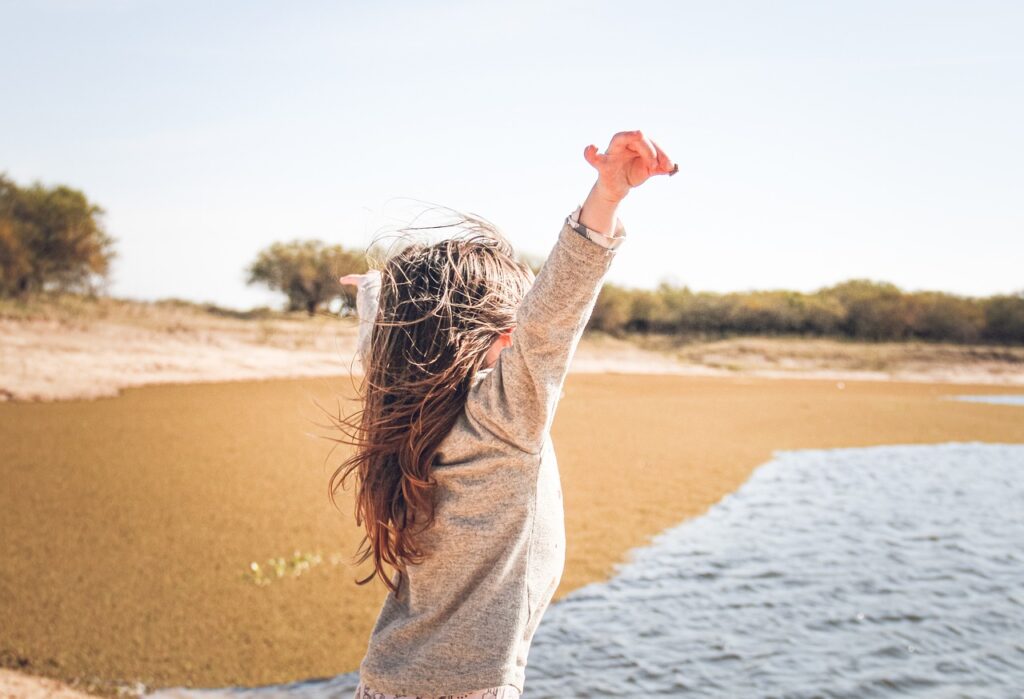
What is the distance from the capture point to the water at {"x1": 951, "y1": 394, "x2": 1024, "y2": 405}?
2384 centimetres

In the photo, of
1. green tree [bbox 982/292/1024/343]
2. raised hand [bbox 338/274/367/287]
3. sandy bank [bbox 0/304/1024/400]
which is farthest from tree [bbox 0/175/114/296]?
green tree [bbox 982/292/1024/343]

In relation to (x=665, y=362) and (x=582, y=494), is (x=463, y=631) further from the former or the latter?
(x=665, y=362)

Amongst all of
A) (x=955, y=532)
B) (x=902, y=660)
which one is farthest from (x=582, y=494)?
(x=902, y=660)

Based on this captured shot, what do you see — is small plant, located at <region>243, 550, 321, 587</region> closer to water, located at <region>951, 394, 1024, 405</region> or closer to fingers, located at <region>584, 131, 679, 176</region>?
fingers, located at <region>584, 131, 679, 176</region>

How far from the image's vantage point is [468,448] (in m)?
1.31

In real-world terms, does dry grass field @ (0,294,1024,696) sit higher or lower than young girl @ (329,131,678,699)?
lower

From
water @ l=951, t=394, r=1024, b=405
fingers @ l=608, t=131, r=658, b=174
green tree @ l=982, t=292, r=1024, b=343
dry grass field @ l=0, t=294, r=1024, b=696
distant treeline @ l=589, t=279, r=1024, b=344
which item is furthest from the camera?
distant treeline @ l=589, t=279, r=1024, b=344

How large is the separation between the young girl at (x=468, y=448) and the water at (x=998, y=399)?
25643 millimetres

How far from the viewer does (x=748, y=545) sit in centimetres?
764

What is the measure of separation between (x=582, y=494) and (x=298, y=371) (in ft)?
39.5

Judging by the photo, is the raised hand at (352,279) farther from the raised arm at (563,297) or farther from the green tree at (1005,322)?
the green tree at (1005,322)

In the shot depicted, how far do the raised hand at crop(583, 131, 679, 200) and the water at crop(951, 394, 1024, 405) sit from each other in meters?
25.8

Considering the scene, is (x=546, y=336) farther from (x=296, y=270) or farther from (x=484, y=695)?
(x=296, y=270)

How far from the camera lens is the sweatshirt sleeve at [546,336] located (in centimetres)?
117
